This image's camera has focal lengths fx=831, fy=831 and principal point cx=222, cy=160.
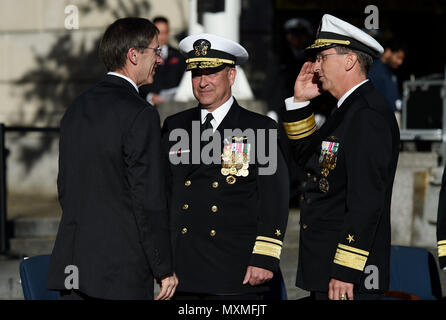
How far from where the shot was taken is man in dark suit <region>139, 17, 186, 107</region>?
896 centimetres

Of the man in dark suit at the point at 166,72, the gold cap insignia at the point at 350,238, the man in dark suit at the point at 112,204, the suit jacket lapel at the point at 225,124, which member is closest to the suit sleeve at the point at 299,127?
the suit jacket lapel at the point at 225,124

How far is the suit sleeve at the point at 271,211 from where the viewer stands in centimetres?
445

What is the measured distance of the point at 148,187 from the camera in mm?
3873

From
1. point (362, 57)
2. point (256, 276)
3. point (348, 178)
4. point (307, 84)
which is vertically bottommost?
point (256, 276)

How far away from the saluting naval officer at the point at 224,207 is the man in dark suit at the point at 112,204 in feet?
1.76

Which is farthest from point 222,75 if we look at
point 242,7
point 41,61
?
point 41,61

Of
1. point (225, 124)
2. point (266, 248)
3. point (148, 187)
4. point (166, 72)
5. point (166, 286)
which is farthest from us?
point (166, 72)

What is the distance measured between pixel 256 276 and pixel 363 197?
0.87 m

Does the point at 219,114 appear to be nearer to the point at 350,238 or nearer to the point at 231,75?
the point at 231,75

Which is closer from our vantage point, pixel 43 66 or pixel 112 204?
pixel 112 204

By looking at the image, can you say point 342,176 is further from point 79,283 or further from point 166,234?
point 79,283

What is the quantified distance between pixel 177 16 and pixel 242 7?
0.92m

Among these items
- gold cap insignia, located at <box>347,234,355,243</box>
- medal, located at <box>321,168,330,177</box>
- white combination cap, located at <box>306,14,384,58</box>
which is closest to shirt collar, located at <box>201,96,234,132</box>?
white combination cap, located at <box>306,14,384,58</box>

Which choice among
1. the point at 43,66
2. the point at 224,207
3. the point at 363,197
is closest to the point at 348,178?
the point at 363,197
